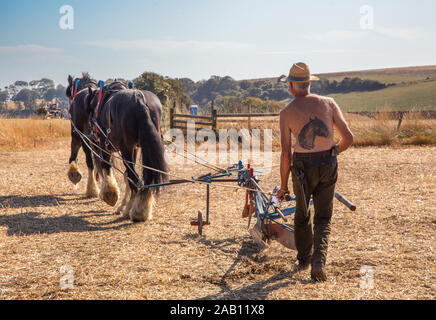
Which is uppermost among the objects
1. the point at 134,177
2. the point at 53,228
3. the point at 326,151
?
the point at 326,151

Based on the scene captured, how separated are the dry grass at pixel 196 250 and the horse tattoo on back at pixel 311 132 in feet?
4.40

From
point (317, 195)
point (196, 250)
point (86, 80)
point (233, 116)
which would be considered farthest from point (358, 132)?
point (317, 195)

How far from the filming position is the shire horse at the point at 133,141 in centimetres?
592

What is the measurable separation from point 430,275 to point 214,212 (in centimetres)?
364

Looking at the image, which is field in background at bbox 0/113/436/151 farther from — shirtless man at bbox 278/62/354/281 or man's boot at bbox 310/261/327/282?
man's boot at bbox 310/261/327/282

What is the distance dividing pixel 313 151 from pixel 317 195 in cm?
45

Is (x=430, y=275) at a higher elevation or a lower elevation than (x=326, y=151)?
lower

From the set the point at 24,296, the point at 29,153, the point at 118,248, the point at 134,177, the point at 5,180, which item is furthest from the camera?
the point at 29,153

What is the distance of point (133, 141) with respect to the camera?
6176 millimetres

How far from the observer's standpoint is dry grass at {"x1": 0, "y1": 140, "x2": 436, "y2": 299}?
373cm

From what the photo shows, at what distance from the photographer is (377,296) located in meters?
3.45
